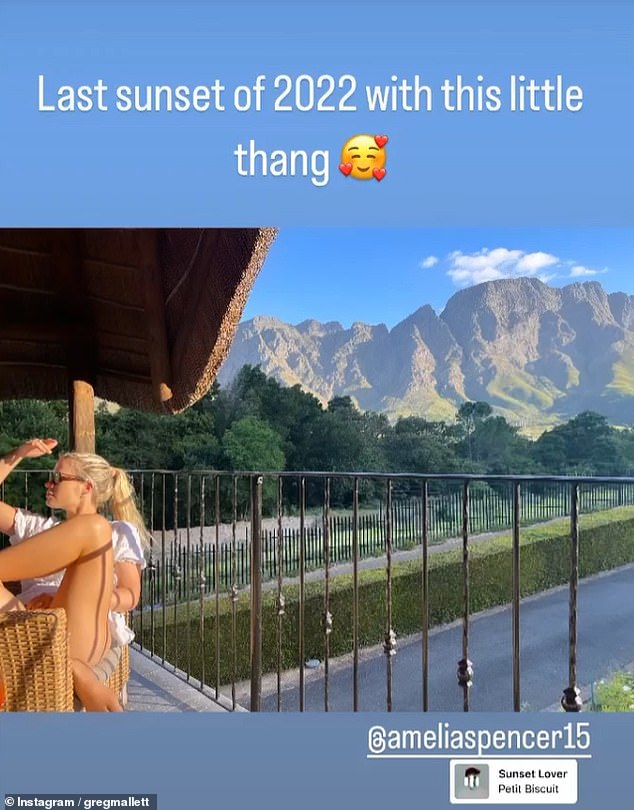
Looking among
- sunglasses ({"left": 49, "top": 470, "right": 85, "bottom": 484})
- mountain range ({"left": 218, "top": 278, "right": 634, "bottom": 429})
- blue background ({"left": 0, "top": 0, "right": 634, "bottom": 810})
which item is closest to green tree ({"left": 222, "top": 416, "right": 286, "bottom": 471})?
mountain range ({"left": 218, "top": 278, "right": 634, "bottom": 429})

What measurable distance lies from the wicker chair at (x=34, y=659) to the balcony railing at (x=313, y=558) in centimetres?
89

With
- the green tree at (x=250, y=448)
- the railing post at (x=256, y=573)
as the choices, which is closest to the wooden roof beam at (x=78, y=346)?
the railing post at (x=256, y=573)

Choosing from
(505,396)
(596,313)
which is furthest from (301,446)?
(596,313)

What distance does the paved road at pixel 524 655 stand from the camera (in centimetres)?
1519

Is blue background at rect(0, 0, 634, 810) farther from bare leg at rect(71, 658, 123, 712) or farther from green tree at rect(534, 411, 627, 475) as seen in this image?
green tree at rect(534, 411, 627, 475)

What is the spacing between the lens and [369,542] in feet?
42.3

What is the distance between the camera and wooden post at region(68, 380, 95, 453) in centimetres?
360

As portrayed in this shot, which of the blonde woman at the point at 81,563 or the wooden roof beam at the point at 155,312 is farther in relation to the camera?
the wooden roof beam at the point at 155,312

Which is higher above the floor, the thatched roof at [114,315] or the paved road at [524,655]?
the thatched roof at [114,315]

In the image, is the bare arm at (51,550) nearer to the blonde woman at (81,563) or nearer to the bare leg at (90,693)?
the blonde woman at (81,563)

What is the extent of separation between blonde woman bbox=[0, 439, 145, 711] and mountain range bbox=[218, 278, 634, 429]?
59.5 ft

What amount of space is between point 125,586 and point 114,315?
1.90 m

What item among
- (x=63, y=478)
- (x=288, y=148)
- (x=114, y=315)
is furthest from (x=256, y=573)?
(x=288, y=148)

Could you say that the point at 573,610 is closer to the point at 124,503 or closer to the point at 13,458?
the point at 124,503
